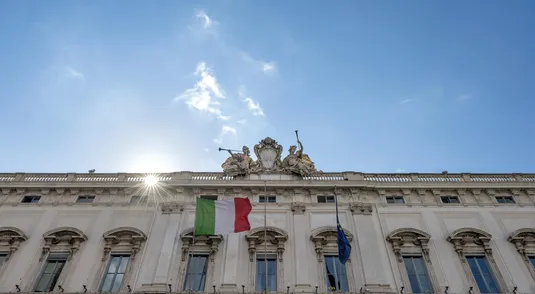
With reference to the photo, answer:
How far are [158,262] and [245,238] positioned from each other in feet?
17.2

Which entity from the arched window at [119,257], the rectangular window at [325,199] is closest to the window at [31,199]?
the arched window at [119,257]

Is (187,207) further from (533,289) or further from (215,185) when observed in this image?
(533,289)

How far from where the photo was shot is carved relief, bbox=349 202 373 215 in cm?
2592

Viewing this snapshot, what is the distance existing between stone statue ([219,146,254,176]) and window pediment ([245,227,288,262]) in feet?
17.3

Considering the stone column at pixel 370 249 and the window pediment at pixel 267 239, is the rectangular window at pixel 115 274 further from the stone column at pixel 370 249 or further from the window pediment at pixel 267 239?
the stone column at pixel 370 249

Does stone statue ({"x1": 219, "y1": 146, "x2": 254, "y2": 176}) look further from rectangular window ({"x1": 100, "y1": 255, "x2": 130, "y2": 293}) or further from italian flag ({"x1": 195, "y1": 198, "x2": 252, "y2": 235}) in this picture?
rectangular window ({"x1": 100, "y1": 255, "x2": 130, "y2": 293})

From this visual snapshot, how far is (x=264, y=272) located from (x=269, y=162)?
9.07m

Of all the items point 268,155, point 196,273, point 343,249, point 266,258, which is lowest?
point 196,273

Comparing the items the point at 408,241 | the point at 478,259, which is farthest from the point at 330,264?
Answer: the point at 478,259

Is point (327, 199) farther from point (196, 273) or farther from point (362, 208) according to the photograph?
point (196, 273)

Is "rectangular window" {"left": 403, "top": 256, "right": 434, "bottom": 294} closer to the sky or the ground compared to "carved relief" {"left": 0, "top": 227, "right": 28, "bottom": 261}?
closer to the ground

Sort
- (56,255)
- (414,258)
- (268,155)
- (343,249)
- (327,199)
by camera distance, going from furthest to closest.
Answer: (268,155) < (327,199) < (56,255) < (414,258) < (343,249)

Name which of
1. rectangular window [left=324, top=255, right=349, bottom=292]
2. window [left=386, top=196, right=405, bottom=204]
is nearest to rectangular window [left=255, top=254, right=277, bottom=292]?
rectangular window [left=324, top=255, right=349, bottom=292]

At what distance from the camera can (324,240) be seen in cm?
2384
